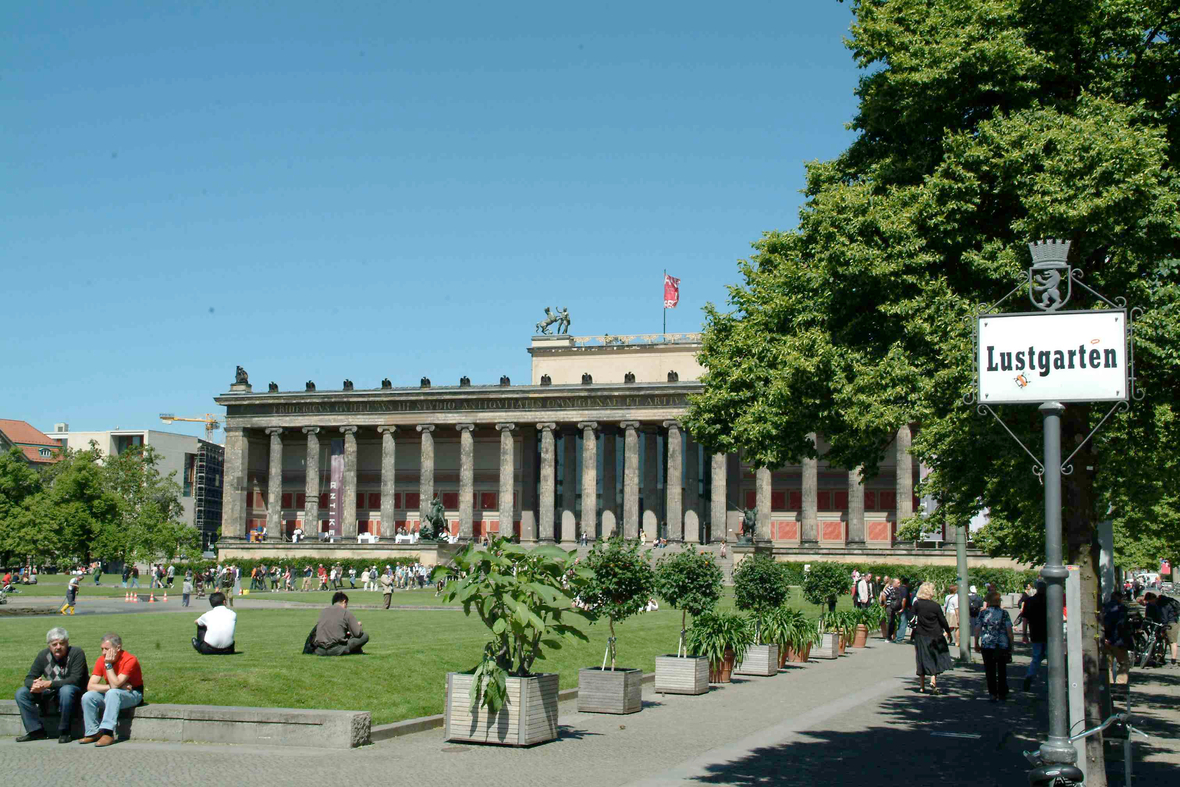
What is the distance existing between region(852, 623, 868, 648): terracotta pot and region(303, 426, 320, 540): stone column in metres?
65.9

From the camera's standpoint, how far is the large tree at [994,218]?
12.3 m

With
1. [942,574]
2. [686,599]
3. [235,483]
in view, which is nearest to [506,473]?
[235,483]

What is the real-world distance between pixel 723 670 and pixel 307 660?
8534 mm

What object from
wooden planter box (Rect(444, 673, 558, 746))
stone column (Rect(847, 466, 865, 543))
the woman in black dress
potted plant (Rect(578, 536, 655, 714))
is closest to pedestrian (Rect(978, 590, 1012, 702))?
the woman in black dress

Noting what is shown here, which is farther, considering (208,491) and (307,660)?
(208,491)

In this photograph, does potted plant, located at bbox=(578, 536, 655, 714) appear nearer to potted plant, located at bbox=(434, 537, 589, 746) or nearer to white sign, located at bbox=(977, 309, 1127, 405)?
potted plant, located at bbox=(434, 537, 589, 746)

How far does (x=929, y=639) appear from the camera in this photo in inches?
864

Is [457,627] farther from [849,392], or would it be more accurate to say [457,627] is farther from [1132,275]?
[1132,275]

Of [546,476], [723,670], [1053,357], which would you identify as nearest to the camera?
[1053,357]

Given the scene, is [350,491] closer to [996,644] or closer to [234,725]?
[996,644]

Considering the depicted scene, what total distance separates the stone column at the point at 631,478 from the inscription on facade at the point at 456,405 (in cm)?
212

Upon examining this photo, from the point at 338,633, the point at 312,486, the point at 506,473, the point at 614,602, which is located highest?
the point at 506,473

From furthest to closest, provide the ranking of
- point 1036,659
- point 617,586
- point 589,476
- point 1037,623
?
point 589,476 → point 1036,659 → point 1037,623 → point 617,586

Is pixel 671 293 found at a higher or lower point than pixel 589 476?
higher
